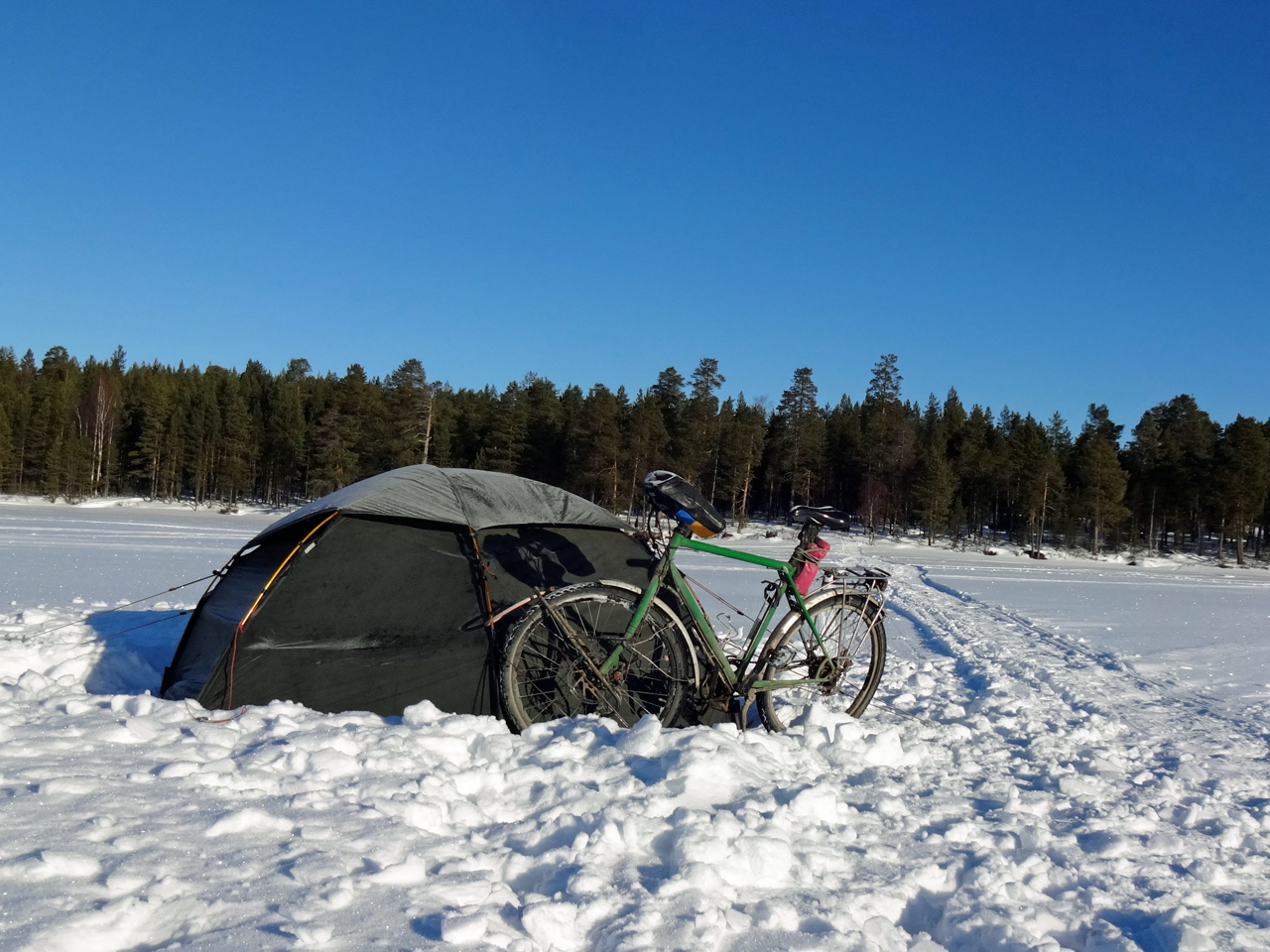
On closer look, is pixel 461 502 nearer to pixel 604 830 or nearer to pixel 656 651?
pixel 656 651

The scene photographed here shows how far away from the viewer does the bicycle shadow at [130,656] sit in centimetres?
496

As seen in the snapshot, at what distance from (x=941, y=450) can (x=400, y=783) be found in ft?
185

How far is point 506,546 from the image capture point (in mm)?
4801

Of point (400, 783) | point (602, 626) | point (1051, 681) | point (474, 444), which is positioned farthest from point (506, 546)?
point (474, 444)

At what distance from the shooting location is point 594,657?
4.14 meters

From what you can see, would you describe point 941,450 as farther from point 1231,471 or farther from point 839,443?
point 1231,471

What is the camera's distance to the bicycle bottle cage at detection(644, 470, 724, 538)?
4.29 metres

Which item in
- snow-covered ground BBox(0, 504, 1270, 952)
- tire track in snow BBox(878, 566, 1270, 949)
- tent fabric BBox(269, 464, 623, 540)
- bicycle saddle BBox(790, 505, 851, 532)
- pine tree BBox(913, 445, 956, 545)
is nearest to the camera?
snow-covered ground BBox(0, 504, 1270, 952)

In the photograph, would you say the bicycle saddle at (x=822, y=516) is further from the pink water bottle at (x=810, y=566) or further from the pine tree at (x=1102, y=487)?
the pine tree at (x=1102, y=487)

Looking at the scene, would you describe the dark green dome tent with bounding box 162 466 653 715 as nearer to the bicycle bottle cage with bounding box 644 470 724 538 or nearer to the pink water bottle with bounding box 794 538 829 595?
the bicycle bottle cage with bounding box 644 470 724 538

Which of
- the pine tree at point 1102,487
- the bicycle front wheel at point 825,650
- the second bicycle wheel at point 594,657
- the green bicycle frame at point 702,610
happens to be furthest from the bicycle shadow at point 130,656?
the pine tree at point 1102,487

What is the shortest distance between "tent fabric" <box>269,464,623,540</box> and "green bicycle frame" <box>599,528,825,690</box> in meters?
1.06

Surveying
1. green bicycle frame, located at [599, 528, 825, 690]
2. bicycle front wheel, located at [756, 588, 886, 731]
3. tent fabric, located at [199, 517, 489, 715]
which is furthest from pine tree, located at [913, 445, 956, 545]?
tent fabric, located at [199, 517, 489, 715]

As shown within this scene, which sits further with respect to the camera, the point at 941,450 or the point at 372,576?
the point at 941,450
